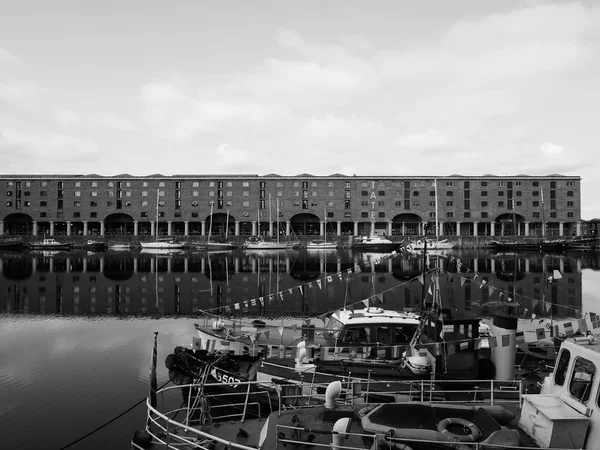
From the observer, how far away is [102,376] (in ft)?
66.2

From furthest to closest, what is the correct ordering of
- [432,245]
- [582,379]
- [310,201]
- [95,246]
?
[310,201] → [95,246] → [432,245] → [582,379]

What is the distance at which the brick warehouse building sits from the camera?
121750 mm

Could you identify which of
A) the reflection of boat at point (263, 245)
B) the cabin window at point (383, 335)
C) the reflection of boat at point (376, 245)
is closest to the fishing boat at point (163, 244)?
the reflection of boat at point (263, 245)

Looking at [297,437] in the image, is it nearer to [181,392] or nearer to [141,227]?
[181,392]

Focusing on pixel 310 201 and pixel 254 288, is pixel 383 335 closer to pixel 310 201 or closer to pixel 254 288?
pixel 254 288

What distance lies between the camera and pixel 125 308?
37.3 metres

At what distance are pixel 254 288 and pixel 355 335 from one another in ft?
101

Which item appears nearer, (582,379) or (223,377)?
(582,379)

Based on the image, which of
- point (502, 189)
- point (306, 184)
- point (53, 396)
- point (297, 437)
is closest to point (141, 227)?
point (306, 184)

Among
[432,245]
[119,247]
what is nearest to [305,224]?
[432,245]

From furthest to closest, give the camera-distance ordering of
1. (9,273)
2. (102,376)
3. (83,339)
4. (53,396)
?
(9,273), (83,339), (102,376), (53,396)

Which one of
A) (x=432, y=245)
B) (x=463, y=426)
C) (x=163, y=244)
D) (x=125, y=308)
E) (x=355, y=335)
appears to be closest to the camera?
(x=463, y=426)

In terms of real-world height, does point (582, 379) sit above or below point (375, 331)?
above

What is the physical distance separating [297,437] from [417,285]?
140 ft
